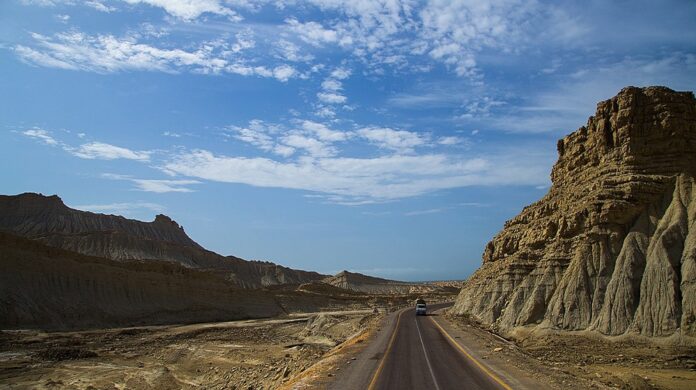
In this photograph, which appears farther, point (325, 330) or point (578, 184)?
point (325, 330)

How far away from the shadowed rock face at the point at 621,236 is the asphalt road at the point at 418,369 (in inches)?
386

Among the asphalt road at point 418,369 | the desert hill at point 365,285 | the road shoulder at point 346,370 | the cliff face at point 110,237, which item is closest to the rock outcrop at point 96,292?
the cliff face at point 110,237

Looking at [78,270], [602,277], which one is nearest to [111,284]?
[78,270]

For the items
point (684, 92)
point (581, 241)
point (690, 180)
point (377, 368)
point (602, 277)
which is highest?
point (684, 92)

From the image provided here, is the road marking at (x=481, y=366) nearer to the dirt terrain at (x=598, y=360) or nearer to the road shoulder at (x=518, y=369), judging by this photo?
the road shoulder at (x=518, y=369)

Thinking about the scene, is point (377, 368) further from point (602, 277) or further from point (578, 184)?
point (578, 184)

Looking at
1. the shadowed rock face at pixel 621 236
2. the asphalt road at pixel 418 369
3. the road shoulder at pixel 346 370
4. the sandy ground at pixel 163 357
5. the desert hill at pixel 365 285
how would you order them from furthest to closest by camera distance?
the desert hill at pixel 365 285 → the shadowed rock face at pixel 621 236 → the sandy ground at pixel 163 357 → the road shoulder at pixel 346 370 → the asphalt road at pixel 418 369

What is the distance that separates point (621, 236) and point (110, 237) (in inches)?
4138

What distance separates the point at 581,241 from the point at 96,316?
5093 cm

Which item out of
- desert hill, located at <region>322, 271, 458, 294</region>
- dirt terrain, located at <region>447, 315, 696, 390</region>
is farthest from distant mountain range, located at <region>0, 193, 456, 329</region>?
dirt terrain, located at <region>447, 315, 696, 390</region>

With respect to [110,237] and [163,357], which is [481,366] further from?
[110,237]

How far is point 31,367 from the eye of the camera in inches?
1254

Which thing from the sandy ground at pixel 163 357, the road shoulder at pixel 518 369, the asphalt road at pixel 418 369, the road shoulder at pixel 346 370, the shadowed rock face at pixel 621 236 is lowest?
the sandy ground at pixel 163 357

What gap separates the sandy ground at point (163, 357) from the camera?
2836cm
